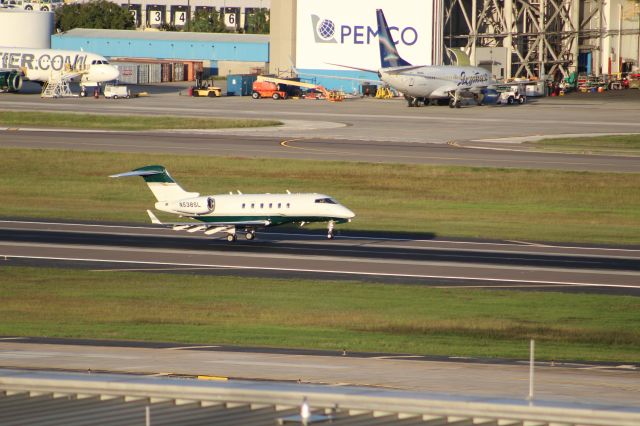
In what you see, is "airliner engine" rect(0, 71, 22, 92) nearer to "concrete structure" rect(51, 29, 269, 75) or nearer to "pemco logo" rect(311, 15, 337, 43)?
"concrete structure" rect(51, 29, 269, 75)

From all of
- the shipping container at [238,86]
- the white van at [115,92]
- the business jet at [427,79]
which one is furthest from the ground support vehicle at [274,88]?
the white van at [115,92]

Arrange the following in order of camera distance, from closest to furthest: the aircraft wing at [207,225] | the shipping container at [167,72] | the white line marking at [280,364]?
1. the white line marking at [280,364]
2. the aircraft wing at [207,225]
3. the shipping container at [167,72]

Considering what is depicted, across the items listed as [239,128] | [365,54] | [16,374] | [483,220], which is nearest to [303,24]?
[365,54]

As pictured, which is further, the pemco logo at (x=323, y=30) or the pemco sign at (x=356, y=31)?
the pemco logo at (x=323, y=30)

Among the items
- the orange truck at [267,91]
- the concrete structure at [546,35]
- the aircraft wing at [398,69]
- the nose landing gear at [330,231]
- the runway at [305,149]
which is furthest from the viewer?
the concrete structure at [546,35]

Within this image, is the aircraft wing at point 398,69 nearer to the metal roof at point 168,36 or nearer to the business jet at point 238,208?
the metal roof at point 168,36

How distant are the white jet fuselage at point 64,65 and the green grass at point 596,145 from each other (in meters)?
63.8

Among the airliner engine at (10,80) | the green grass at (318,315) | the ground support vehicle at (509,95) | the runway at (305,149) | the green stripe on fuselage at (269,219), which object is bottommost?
A: the green grass at (318,315)

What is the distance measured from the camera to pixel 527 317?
159 feet

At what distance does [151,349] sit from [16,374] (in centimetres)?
1453

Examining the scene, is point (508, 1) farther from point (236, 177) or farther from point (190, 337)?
point (190, 337)

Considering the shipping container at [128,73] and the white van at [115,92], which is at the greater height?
the shipping container at [128,73]

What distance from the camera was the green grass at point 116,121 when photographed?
117 m

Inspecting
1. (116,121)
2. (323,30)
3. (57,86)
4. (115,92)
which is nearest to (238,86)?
(323,30)
